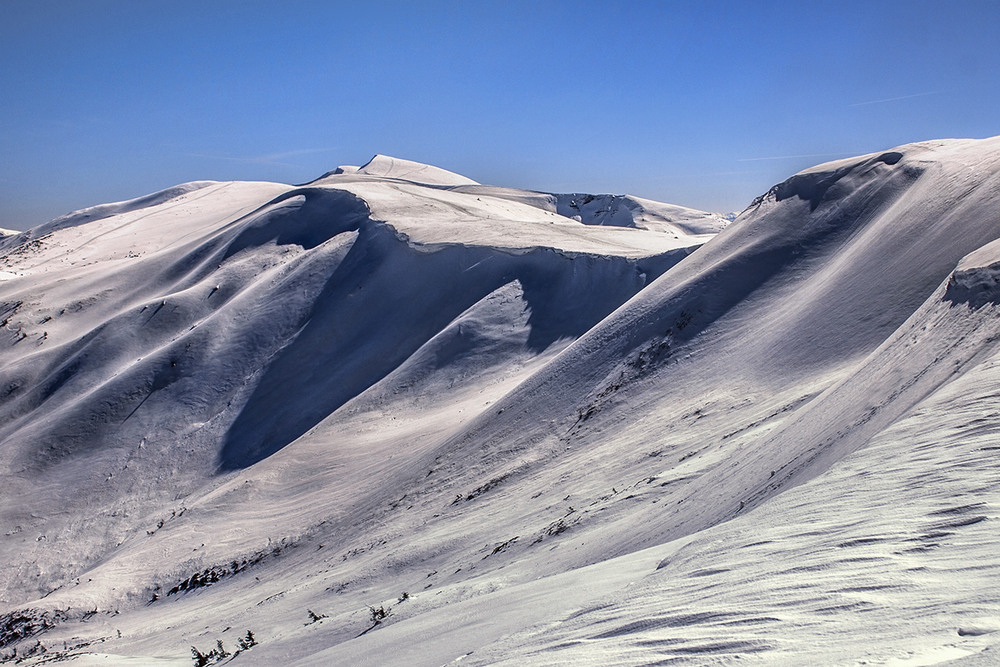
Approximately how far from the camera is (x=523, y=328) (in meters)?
21.8

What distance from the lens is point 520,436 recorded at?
1475cm

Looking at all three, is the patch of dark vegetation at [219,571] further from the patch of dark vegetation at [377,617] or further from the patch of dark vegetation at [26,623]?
the patch of dark vegetation at [377,617]

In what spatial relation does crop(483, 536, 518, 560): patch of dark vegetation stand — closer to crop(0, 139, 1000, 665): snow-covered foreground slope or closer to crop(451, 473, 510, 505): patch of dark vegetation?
crop(0, 139, 1000, 665): snow-covered foreground slope

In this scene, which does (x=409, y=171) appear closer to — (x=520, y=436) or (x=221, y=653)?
(x=520, y=436)

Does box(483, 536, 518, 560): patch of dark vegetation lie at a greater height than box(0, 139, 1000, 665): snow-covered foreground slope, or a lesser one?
lesser

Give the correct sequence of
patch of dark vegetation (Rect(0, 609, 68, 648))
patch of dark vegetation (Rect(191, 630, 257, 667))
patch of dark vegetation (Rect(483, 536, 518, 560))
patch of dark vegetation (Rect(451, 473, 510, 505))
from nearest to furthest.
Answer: patch of dark vegetation (Rect(191, 630, 257, 667)), patch of dark vegetation (Rect(483, 536, 518, 560)), patch of dark vegetation (Rect(451, 473, 510, 505)), patch of dark vegetation (Rect(0, 609, 68, 648))

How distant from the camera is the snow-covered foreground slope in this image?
13.4 ft

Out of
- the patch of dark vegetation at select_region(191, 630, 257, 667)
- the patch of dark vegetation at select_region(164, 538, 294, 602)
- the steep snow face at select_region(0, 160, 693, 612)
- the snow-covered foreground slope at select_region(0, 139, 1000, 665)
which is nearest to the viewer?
the snow-covered foreground slope at select_region(0, 139, 1000, 665)

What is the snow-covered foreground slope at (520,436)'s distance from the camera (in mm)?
4074

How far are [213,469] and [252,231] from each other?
1653 centimetres

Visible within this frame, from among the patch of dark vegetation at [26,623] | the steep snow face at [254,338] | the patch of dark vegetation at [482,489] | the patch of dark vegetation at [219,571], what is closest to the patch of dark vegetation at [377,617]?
the patch of dark vegetation at [482,489]

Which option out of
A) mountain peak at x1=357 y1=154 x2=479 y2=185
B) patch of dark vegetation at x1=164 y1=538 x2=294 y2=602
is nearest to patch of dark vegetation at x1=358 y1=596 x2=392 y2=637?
patch of dark vegetation at x1=164 y1=538 x2=294 y2=602

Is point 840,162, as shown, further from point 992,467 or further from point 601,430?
point 992,467

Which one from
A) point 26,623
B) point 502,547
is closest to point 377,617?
point 502,547
